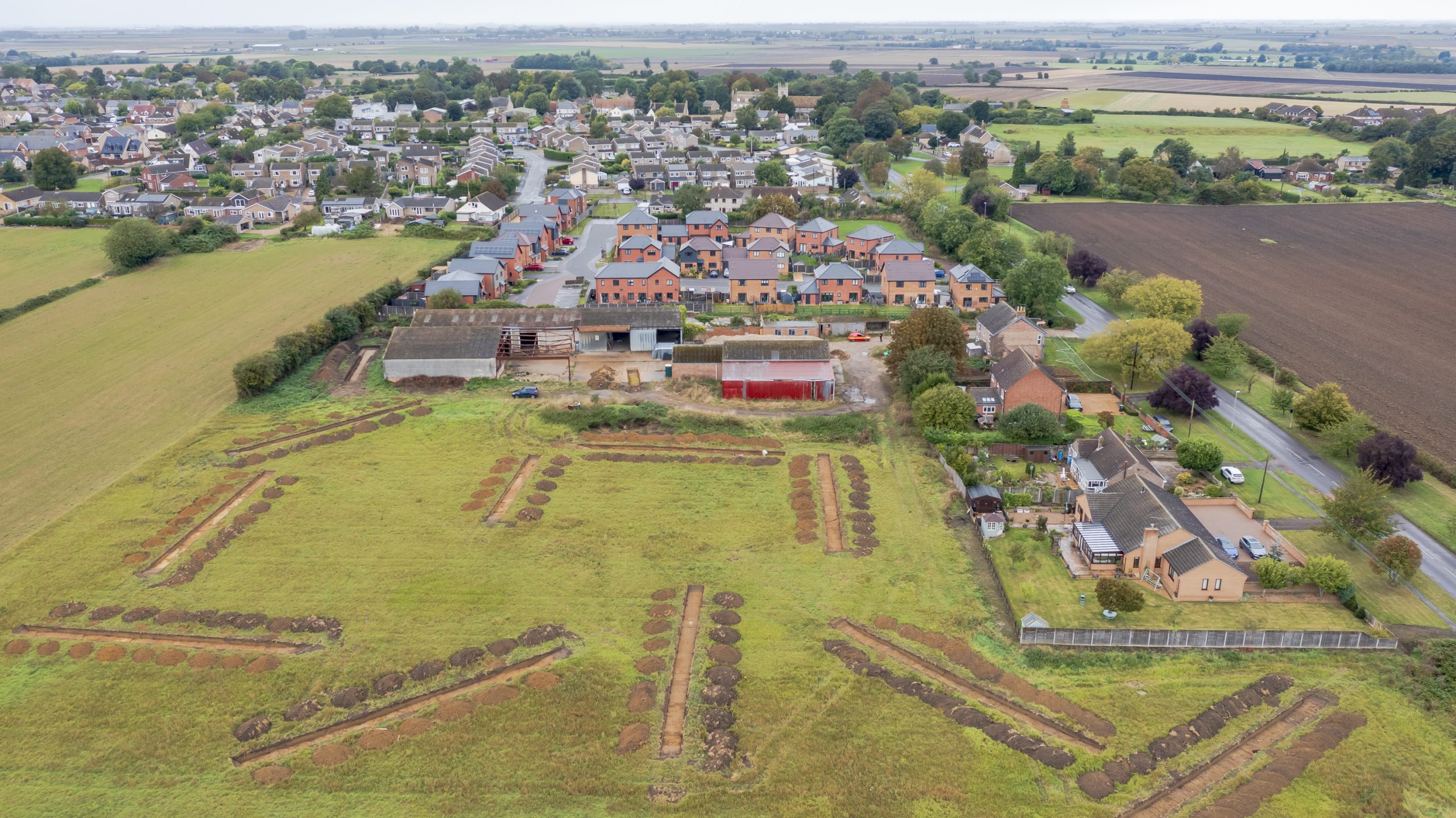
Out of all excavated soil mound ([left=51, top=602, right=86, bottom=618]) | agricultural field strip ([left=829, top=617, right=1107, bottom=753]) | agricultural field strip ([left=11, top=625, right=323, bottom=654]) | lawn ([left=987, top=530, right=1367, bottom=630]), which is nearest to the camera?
agricultural field strip ([left=829, top=617, right=1107, bottom=753])

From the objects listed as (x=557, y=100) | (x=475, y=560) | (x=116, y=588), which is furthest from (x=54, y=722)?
(x=557, y=100)

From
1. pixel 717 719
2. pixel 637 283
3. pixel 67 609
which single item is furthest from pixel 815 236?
pixel 67 609

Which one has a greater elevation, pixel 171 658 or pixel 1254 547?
pixel 1254 547

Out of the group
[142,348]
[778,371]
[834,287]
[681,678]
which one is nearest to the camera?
[681,678]

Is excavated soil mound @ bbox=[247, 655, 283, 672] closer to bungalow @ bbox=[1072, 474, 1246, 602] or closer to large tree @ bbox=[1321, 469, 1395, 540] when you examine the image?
bungalow @ bbox=[1072, 474, 1246, 602]

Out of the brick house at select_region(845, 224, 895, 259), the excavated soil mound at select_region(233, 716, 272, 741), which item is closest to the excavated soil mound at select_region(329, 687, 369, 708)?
the excavated soil mound at select_region(233, 716, 272, 741)

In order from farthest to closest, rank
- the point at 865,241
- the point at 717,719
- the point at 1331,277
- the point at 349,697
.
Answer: the point at 865,241, the point at 1331,277, the point at 349,697, the point at 717,719

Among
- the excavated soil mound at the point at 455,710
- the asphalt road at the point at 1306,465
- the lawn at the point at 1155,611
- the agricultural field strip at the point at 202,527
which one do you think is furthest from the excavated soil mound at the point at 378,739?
the asphalt road at the point at 1306,465

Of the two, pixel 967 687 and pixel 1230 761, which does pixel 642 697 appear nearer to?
pixel 967 687
